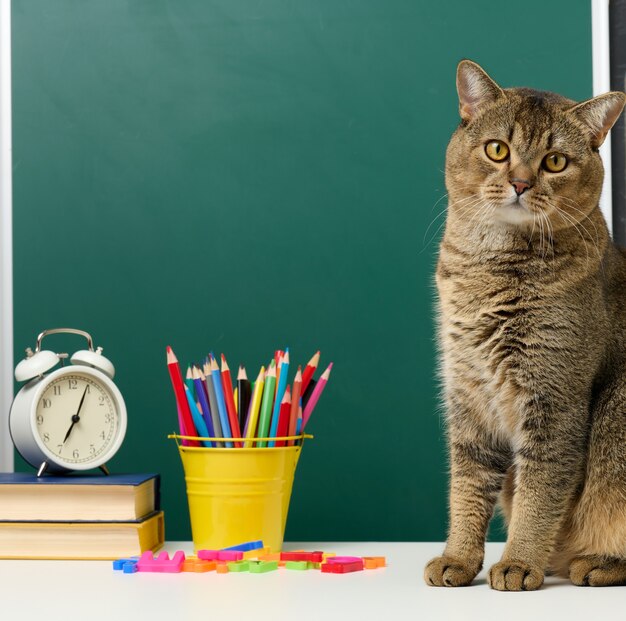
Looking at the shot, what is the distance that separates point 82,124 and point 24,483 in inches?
33.0

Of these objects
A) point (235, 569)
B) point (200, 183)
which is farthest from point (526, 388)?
point (200, 183)

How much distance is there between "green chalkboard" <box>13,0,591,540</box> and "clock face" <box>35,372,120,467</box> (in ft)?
1.35

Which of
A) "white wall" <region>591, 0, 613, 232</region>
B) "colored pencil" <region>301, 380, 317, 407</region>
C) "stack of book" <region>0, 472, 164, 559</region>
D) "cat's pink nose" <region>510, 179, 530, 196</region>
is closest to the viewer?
"cat's pink nose" <region>510, 179, 530, 196</region>

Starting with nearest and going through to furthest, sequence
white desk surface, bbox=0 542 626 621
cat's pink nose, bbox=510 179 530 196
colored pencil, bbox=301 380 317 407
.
Result: white desk surface, bbox=0 542 626 621 → cat's pink nose, bbox=510 179 530 196 → colored pencil, bbox=301 380 317 407

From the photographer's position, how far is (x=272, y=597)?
A: 966mm

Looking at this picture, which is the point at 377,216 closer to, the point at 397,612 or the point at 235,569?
the point at 235,569

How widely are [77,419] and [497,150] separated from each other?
2.26ft

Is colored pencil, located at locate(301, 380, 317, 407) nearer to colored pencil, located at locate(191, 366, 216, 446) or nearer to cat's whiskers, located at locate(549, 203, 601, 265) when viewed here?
colored pencil, located at locate(191, 366, 216, 446)

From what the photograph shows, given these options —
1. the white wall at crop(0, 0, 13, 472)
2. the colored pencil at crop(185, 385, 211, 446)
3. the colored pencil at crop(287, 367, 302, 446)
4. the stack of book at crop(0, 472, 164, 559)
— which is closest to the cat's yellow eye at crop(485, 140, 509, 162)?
the colored pencil at crop(287, 367, 302, 446)

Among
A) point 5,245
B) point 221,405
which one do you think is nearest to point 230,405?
point 221,405

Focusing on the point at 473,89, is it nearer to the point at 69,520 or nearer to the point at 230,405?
the point at 230,405

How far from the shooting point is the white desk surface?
892 mm

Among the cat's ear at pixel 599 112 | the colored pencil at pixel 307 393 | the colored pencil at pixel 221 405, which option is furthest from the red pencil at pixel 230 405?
the cat's ear at pixel 599 112

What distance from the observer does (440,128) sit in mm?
1718
